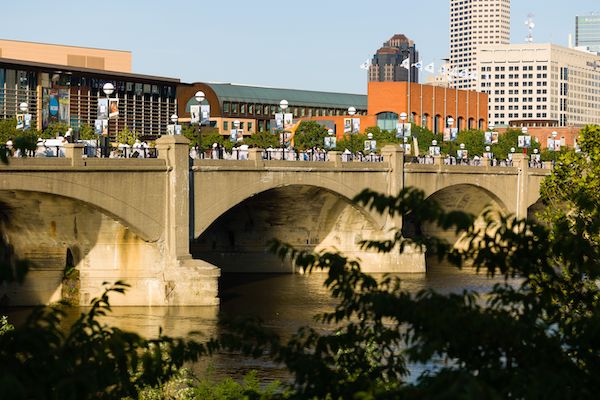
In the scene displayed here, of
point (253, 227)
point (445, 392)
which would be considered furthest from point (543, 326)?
point (253, 227)

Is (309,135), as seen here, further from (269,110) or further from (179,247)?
(179,247)

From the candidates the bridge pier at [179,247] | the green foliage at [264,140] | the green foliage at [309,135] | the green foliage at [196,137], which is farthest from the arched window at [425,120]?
the bridge pier at [179,247]

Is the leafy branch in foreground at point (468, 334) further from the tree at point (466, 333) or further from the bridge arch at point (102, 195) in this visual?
the bridge arch at point (102, 195)

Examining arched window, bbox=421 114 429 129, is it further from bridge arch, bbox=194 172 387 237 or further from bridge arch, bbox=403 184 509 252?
bridge arch, bbox=194 172 387 237

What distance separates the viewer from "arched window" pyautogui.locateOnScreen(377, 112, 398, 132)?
173250 mm

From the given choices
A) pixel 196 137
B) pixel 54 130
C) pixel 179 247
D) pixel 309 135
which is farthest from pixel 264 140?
pixel 179 247

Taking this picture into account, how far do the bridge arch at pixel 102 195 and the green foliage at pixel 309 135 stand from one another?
88361 millimetres

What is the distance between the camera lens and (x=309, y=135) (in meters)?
148

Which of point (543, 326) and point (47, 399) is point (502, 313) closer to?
point (543, 326)

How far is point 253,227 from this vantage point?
7688cm

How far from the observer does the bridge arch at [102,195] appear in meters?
51.5

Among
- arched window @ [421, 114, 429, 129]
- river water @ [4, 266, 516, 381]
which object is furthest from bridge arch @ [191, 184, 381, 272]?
arched window @ [421, 114, 429, 129]

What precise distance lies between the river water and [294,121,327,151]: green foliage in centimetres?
6516

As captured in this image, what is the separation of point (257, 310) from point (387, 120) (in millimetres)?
115926
